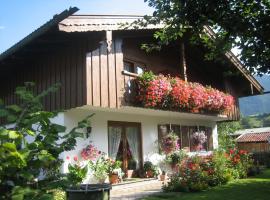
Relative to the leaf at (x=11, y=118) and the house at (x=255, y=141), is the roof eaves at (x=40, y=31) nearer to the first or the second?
the leaf at (x=11, y=118)

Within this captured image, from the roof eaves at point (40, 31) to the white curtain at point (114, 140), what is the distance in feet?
14.7

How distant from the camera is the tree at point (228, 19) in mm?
6641

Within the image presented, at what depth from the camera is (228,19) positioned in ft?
21.7

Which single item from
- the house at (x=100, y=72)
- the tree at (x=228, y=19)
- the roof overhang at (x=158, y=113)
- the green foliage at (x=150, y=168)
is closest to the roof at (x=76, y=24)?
the house at (x=100, y=72)

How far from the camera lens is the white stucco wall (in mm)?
11516

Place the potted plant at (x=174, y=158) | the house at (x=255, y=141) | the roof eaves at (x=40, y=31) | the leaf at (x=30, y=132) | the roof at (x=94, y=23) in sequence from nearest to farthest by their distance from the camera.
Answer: the leaf at (x=30, y=132) < the roof eaves at (x=40, y=31) < the roof at (x=94, y=23) < the potted plant at (x=174, y=158) < the house at (x=255, y=141)

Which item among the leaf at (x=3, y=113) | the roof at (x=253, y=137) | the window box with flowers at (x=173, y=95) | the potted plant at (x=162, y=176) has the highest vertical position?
the window box with flowers at (x=173, y=95)

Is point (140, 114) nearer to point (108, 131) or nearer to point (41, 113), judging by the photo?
point (108, 131)

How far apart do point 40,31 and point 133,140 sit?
631 centimetres

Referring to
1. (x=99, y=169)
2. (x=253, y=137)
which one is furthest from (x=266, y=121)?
(x=99, y=169)

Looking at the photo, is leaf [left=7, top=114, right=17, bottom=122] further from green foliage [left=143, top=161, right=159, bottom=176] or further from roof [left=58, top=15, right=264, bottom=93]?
green foliage [left=143, top=161, right=159, bottom=176]

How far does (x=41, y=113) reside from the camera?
97.2 inches

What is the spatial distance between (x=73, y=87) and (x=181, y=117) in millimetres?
7287

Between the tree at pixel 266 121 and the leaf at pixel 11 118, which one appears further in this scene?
the tree at pixel 266 121
